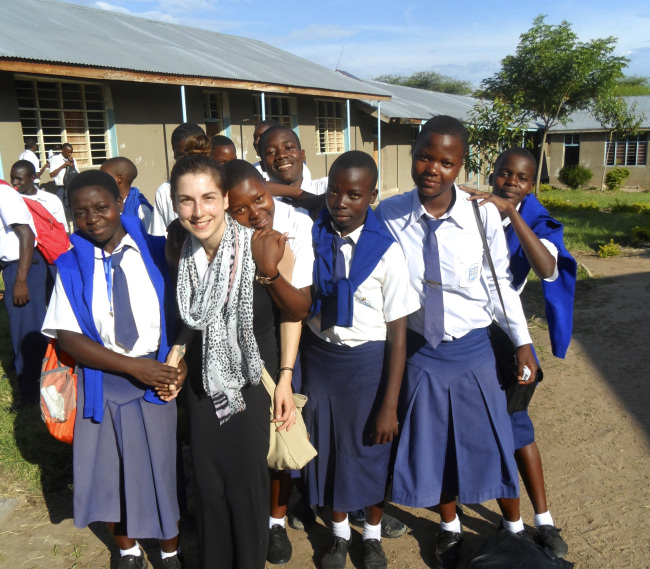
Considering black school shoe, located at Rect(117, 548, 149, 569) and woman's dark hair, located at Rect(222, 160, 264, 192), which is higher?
woman's dark hair, located at Rect(222, 160, 264, 192)

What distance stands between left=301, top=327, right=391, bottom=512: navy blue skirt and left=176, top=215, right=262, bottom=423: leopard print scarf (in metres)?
0.35

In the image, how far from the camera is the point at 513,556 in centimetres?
239

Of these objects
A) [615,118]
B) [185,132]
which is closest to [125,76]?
[185,132]

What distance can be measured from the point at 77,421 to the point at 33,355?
240 centimetres

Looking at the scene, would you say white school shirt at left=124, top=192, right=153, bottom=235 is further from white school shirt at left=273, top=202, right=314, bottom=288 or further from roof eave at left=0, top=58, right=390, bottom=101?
roof eave at left=0, top=58, right=390, bottom=101

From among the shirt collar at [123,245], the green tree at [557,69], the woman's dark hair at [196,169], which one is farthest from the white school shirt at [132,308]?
the green tree at [557,69]

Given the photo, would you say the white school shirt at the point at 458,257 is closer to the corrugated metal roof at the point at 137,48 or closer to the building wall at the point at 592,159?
the corrugated metal roof at the point at 137,48

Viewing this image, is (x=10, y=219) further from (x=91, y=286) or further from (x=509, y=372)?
(x=509, y=372)

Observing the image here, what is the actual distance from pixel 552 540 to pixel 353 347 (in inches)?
51.1

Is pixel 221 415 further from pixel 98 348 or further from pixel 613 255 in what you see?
pixel 613 255

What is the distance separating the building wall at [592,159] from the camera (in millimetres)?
25062

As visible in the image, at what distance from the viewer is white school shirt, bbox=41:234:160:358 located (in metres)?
2.19

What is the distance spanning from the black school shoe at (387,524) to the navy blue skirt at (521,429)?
27.4 inches

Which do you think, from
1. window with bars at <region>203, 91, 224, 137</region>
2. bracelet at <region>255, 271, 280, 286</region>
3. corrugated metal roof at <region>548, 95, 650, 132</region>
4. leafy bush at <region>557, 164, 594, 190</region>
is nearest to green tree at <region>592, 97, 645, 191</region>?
corrugated metal roof at <region>548, 95, 650, 132</region>
